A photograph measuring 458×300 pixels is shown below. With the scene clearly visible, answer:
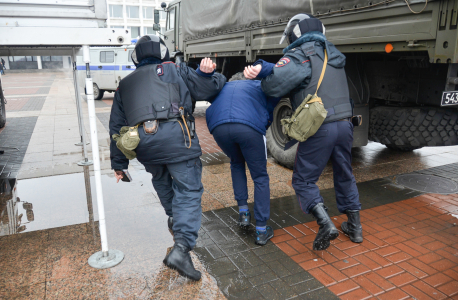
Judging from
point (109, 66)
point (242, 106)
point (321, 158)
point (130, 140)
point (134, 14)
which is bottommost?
point (321, 158)

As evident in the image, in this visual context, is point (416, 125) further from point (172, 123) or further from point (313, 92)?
point (172, 123)

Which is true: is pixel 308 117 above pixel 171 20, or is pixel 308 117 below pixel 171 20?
below

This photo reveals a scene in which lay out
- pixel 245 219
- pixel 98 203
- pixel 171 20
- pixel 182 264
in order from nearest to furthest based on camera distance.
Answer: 1. pixel 182 264
2. pixel 98 203
3. pixel 245 219
4. pixel 171 20

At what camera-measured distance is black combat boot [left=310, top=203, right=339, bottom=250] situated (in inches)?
117

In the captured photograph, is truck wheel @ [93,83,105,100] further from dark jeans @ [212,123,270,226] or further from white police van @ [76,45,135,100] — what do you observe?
dark jeans @ [212,123,270,226]

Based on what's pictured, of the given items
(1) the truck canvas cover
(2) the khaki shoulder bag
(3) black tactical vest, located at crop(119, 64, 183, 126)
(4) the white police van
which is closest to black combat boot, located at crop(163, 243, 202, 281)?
(3) black tactical vest, located at crop(119, 64, 183, 126)

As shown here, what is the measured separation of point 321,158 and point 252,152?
0.57 meters

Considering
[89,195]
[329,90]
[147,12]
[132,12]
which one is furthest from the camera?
[147,12]

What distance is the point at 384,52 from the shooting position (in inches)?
146

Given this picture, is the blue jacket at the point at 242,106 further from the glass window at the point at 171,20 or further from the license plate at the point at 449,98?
the glass window at the point at 171,20

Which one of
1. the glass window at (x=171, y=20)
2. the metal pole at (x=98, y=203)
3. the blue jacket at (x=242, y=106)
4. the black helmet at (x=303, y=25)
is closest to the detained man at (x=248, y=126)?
the blue jacket at (x=242, y=106)

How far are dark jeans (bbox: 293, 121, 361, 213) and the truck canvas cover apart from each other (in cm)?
136

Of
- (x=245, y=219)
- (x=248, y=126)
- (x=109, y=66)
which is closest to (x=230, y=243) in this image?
(x=245, y=219)

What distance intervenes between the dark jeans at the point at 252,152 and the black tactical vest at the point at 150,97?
1.69ft
